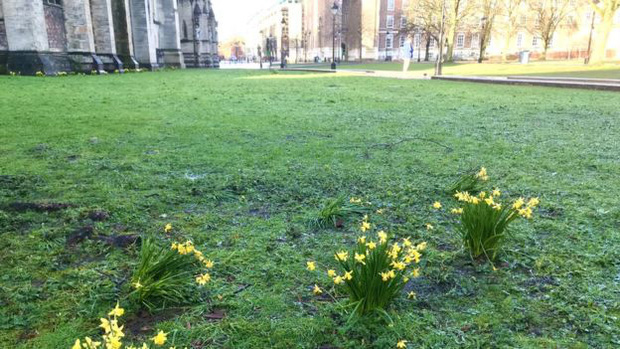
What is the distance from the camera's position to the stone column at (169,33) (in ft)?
129

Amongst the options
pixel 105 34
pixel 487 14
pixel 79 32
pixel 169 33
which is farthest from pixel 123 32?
pixel 487 14

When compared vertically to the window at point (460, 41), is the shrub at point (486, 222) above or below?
below

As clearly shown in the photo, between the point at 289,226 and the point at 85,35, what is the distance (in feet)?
80.5

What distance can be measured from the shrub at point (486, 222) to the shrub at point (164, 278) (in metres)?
1.57

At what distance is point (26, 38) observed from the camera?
62.7 ft

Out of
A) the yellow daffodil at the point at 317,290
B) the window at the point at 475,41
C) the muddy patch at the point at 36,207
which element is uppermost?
the window at the point at 475,41

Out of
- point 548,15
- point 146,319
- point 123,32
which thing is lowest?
point 146,319

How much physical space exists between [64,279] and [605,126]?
8650mm

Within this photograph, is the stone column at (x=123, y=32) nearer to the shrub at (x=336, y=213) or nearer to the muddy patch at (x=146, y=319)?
the shrub at (x=336, y=213)

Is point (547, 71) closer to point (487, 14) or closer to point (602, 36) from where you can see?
point (602, 36)

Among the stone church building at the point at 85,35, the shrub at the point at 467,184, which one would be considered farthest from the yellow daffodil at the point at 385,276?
the stone church building at the point at 85,35

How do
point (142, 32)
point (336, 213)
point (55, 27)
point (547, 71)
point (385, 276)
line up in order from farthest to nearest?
point (142, 32) < point (547, 71) < point (55, 27) < point (336, 213) < point (385, 276)

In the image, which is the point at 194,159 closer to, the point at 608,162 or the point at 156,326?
the point at 156,326

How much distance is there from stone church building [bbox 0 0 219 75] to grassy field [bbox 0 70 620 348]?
14.9 m
